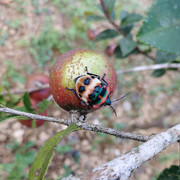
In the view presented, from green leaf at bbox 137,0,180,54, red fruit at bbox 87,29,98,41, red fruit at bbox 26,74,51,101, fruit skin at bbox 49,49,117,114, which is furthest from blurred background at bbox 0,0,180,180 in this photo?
green leaf at bbox 137,0,180,54

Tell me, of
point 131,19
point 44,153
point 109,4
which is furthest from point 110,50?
point 44,153

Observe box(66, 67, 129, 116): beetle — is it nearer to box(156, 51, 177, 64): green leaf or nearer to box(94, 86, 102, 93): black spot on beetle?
box(94, 86, 102, 93): black spot on beetle

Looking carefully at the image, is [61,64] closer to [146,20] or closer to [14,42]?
[146,20]

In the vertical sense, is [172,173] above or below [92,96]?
below

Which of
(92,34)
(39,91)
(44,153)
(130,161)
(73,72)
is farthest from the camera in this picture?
(92,34)

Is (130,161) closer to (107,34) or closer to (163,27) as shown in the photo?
(163,27)
